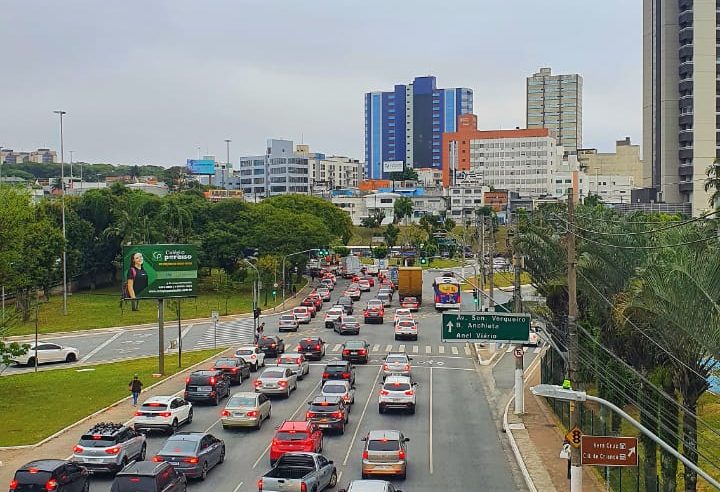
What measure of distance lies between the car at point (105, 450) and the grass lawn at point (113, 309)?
4484cm

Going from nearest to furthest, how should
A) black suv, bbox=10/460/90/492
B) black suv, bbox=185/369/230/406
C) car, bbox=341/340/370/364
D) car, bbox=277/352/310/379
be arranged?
1. black suv, bbox=10/460/90/492
2. black suv, bbox=185/369/230/406
3. car, bbox=277/352/310/379
4. car, bbox=341/340/370/364

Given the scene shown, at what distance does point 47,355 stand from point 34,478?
36.5m

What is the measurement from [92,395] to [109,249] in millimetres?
63121

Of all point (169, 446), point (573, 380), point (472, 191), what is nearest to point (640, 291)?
point (573, 380)

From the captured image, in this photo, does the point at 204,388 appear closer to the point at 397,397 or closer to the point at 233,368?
the point at 233,368

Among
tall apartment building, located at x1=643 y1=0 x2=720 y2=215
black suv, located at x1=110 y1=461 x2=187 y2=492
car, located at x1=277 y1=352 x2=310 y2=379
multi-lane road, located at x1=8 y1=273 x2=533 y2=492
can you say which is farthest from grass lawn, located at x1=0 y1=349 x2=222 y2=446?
tall apartment building, located at x1=643 y1=0 x2=720 y2=215

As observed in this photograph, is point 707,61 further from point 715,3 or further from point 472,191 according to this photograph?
point 472,191

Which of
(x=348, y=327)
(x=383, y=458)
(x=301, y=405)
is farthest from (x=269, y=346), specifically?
(x=383, y=458)

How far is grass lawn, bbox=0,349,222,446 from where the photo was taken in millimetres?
36125

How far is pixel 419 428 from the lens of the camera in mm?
36562

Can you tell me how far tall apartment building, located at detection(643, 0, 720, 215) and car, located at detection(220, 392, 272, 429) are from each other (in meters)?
95.1

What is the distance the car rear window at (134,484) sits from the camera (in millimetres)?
22094

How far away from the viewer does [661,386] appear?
2588 cm

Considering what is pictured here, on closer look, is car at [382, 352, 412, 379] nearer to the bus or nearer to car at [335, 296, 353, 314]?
car at [335, 296, 353, 314]
